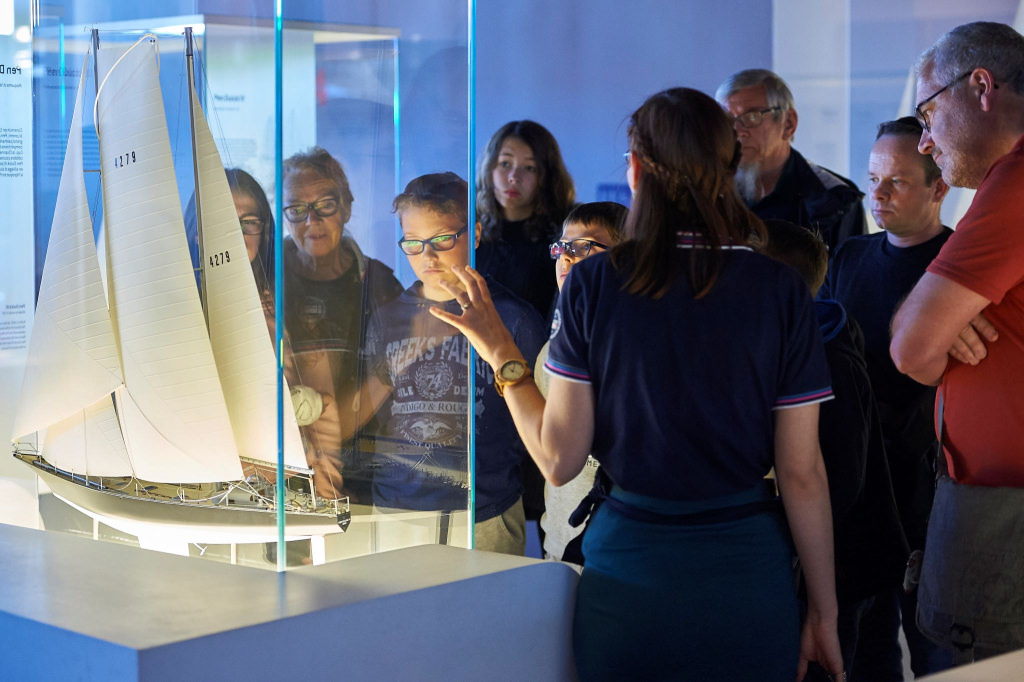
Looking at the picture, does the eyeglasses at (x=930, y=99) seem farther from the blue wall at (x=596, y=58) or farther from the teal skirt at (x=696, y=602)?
the blue wall at (x=596, y=58)

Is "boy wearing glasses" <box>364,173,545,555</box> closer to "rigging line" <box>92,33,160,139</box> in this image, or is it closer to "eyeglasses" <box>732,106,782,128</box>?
"rigging line" <box>92,33,160,139</box>

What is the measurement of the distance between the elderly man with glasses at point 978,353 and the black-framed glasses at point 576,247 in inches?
31.0

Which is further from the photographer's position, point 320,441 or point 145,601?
point 320,441

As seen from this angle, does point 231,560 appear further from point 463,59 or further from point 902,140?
point 902,140

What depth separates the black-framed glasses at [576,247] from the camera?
2428mm

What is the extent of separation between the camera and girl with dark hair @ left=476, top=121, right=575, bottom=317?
10.4ft

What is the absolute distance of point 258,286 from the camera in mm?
1496

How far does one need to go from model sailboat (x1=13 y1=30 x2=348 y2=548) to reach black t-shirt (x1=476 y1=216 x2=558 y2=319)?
4.77 feet

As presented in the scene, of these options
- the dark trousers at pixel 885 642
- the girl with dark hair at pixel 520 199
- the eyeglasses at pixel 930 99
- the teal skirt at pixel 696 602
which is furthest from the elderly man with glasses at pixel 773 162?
the teal skirt at pixel 696 602

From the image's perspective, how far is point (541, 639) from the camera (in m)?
1.53

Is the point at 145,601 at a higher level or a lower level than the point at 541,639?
higher

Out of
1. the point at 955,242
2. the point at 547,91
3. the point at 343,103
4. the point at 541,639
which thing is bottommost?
the point at 541,639

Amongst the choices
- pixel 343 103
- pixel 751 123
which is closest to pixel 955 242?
→ pixel 343 103

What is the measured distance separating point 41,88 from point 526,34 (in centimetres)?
357
